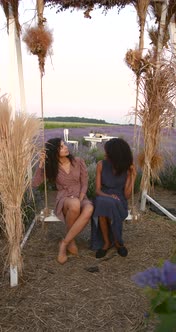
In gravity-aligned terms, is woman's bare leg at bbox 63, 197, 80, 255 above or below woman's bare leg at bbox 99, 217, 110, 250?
above

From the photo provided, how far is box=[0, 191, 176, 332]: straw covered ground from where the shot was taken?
2.47 m

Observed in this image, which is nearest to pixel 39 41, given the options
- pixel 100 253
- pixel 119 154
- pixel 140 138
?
pixel 119 154

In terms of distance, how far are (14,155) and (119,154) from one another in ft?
3.83

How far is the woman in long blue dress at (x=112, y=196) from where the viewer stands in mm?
3492

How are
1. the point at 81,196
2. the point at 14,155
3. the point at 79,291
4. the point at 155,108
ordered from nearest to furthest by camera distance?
the point at 14,155
the point at 79,291
the point at 81,196
the point at 155,108

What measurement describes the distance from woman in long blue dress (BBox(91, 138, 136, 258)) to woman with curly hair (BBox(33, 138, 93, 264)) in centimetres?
13

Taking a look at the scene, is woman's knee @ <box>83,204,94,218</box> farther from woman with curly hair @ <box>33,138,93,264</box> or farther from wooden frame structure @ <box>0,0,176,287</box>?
wooden frame structure @ <box>0,0,176,287</box>

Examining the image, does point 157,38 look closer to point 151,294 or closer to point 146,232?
point 146,232

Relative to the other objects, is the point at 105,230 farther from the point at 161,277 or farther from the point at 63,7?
the point at 161,277

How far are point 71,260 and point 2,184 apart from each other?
1114 millimetres

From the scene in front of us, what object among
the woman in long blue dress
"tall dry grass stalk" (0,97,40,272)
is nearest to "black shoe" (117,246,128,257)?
the woman in long blue dress

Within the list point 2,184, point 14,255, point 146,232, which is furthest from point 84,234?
point 2,184

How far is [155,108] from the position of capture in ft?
14.3

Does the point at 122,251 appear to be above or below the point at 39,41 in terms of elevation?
below
